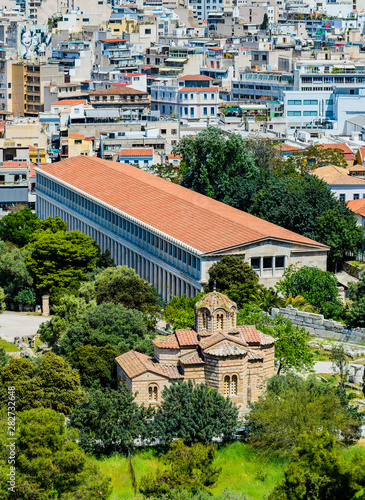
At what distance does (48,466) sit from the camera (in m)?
57.6

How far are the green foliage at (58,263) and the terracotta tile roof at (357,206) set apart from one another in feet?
81.9

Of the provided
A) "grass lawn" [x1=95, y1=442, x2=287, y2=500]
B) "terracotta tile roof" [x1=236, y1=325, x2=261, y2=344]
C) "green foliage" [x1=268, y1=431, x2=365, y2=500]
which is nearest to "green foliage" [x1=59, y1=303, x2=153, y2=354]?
"terracotta tile roof" [x1=236, y1=325, x2=261, y2=344]

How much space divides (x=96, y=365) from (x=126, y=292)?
19.5 meters

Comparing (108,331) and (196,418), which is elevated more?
(196,418)

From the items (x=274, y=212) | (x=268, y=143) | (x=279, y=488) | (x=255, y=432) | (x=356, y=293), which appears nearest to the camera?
(x=279, y=488)

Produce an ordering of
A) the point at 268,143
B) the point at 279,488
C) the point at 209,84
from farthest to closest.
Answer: the point at 209,84
the point at 268,143
the point at 279,488

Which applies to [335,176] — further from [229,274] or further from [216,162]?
[229,274]

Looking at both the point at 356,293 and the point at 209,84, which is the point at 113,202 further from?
the point at 209,84

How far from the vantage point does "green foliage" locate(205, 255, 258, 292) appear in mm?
88750

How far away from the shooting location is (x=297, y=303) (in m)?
86.6

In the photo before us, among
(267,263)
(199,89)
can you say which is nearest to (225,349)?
(267,263)

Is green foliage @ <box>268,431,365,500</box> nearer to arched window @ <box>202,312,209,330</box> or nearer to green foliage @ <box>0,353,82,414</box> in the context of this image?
arched window @ <box>202,312,209,330</box>

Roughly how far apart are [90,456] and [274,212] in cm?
4832

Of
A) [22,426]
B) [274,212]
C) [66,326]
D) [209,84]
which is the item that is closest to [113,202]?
[274,212]
